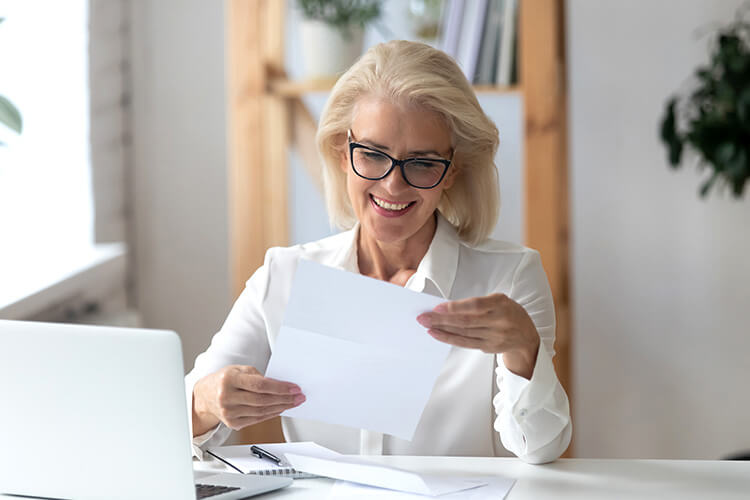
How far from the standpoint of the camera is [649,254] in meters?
2.98

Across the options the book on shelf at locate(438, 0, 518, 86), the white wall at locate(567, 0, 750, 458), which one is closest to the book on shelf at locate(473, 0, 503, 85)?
the book on shelf at locate(438, 0, 518, 86)

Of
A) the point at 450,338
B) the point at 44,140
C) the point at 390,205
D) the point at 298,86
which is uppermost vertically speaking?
the point at 298,86

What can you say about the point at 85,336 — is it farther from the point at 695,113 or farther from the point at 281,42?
the point at 695,113

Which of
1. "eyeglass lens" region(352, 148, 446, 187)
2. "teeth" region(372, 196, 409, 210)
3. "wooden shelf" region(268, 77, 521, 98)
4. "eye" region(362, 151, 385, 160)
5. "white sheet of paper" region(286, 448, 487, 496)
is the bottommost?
"white sheet of paper" region(286, 448, 487, 496)

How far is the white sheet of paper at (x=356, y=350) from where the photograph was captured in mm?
1077

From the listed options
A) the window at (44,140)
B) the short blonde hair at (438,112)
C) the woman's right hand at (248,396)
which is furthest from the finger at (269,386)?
the window at (44,140)

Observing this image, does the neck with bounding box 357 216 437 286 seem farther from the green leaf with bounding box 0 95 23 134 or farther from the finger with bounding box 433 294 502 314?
the green leaf with bounding box 0 95 23 134

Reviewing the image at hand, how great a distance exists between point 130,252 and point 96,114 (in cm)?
55

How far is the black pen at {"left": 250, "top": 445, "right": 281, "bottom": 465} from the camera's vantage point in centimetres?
124

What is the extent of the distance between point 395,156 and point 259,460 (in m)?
0.54

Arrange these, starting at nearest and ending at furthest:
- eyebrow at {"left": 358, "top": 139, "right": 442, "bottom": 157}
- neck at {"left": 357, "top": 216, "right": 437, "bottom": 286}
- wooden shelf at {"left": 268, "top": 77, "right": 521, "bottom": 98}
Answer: eyebrow at {"left": 358, "top": 139, "right": 442, "bottom": 157}, neck at {"left": 357, "top": 216, "right": 437, "bottom": 286}, wooden shelf at {"left": 268, "top": 77, "right": 521, "bottom": 98}

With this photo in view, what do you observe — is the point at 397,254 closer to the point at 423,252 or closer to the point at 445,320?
the point at 423,252

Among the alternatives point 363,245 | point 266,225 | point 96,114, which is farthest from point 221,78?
point 363,245

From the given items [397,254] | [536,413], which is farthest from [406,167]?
[536,413]
